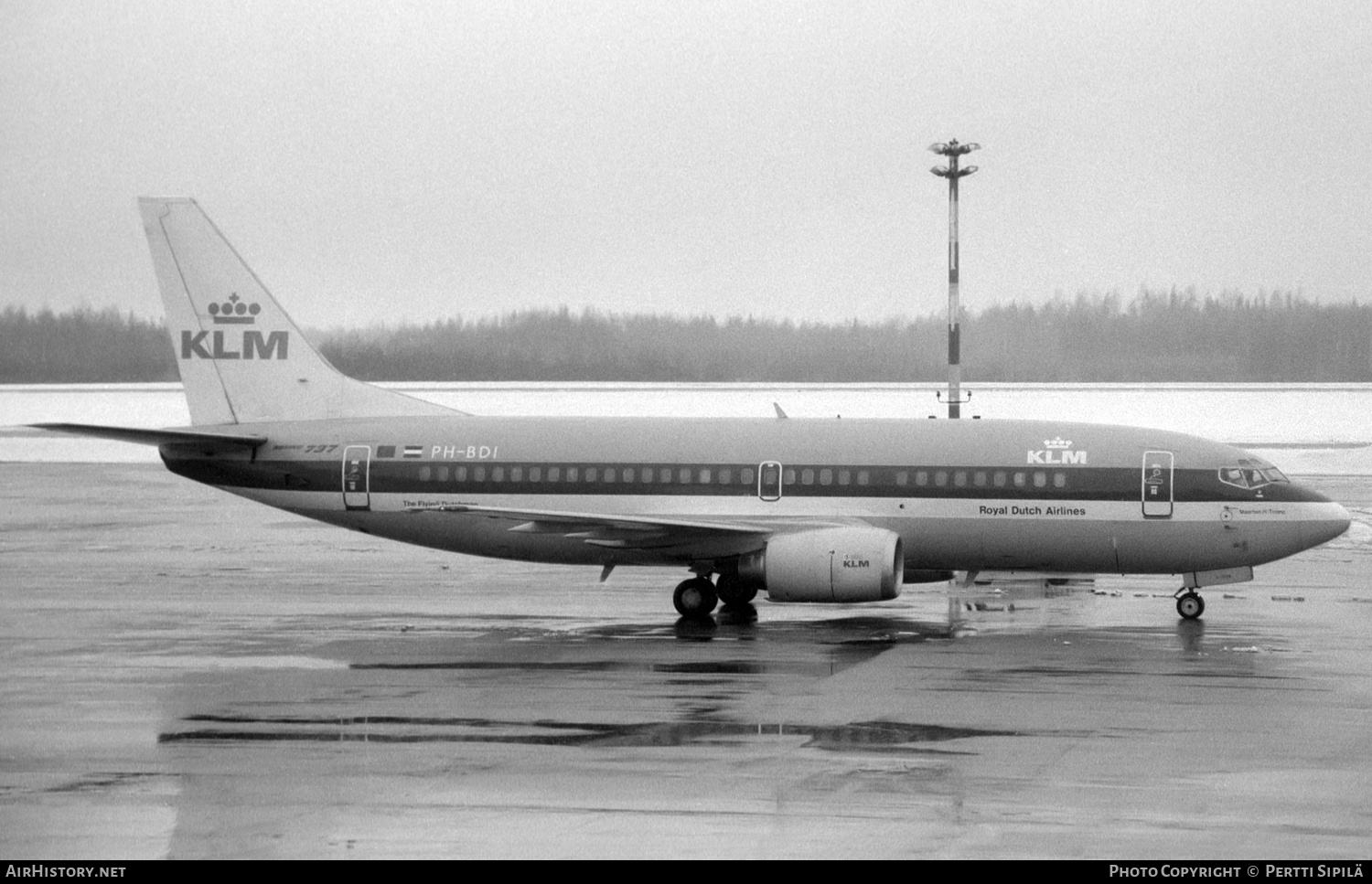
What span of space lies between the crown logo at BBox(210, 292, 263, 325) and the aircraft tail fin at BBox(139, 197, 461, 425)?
0.02 metres

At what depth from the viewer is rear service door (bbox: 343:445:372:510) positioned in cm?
2884

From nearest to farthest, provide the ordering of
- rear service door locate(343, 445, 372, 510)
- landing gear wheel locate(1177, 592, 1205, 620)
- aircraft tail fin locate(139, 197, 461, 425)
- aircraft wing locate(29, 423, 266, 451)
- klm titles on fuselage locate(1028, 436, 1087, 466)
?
1. landing gear wheel locate(1177, 592, 1205, 620)
2. klm titles on fuselage locate(1028, 436, 1087, 466)
3. aircraft wing locate(29, 423, 266, 451)
4. rear service door locate(343, 445, 372, 510)
5. aircraft tail fin locate(139, 197, 461, 425)

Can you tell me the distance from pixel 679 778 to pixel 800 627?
11.2 metres

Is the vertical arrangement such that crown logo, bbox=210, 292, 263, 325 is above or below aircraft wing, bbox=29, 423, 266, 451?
above

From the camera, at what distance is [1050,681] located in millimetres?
20516

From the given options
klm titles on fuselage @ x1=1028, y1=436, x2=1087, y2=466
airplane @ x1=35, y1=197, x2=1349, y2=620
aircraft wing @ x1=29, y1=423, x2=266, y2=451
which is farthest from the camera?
aircraft wing @ x1=29, y1=423, x2=266, y2=451

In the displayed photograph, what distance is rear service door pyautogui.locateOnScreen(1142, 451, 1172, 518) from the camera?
2683 cm

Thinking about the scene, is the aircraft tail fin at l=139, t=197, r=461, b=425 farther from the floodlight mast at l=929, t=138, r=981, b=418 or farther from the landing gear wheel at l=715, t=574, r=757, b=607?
the floodlight mast at l=929, t=138, r=981, b=418

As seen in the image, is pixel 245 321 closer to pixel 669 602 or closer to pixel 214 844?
pixel 669 602

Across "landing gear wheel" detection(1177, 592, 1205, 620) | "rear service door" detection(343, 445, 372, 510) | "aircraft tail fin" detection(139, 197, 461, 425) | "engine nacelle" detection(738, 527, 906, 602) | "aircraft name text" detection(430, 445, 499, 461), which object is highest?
"aircraft tail fin" detection(139, 197, 461, 425)

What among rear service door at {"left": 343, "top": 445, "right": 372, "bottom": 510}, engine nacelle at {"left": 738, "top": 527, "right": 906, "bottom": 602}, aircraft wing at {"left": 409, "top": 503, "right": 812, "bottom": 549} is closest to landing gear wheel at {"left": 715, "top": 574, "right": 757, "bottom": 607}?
aircraft wing at {"left": 409, "top": 503, "right": 812, "bottom": 549}

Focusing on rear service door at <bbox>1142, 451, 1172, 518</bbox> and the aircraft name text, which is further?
the aircraft name text

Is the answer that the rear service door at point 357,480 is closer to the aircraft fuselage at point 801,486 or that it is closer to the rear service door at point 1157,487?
the aircraft fuselage at point 801,486
